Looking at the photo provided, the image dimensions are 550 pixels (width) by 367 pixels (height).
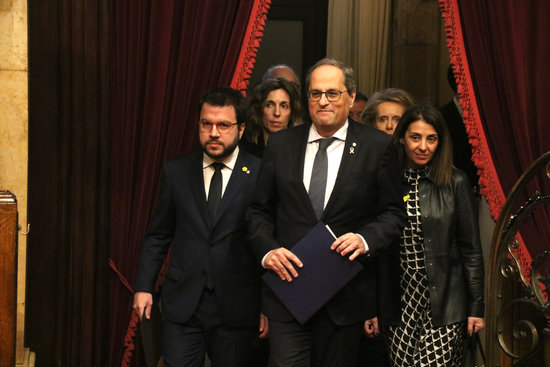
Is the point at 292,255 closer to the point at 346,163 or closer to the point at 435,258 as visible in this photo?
the point at 346,163

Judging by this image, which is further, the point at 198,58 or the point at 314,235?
the point at 198,58

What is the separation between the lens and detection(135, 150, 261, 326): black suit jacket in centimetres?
329

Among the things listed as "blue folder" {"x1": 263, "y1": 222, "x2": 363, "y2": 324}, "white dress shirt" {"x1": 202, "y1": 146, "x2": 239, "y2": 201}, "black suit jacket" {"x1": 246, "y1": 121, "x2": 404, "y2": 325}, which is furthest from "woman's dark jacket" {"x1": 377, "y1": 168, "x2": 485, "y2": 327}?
"white dress shirt" {"x1": 202, "y1": 146, "x2": 239, "y2": 201}

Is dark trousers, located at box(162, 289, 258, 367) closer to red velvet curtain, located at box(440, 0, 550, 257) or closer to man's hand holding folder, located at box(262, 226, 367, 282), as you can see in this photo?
man's hand holding folder, located at box(262, 226, 367, 282)

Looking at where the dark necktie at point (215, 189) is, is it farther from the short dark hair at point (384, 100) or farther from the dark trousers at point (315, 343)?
the short dark hair at point (384, 100)

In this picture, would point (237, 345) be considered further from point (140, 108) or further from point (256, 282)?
point (140, 108)

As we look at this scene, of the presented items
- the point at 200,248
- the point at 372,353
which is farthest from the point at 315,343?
the point at 372,353

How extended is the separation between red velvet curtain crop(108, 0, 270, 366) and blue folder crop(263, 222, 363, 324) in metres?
1.20

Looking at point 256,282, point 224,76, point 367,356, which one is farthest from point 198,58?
point 367,356

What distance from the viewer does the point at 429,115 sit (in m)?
3.60

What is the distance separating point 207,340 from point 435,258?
38.8 inches

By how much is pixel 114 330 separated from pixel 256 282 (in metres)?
0.99

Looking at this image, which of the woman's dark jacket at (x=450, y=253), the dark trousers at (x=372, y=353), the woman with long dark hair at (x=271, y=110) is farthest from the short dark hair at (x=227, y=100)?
the dark trousers at (x=372, y=353)

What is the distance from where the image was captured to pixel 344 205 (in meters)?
3.08
